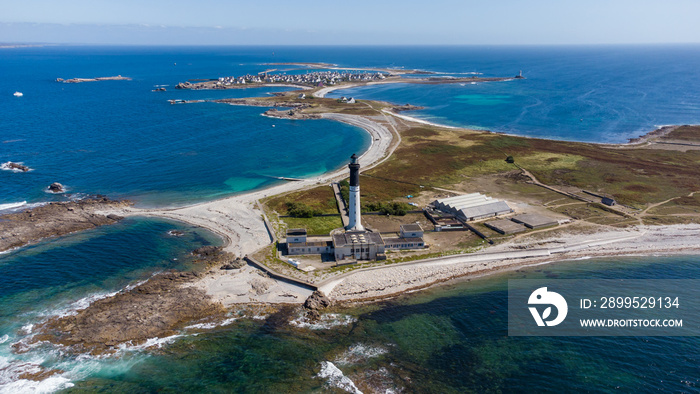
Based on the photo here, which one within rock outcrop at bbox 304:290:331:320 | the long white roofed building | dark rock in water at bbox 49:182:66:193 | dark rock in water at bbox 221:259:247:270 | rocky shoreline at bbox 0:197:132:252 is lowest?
rock outcrop at bbox 304:290:331:320

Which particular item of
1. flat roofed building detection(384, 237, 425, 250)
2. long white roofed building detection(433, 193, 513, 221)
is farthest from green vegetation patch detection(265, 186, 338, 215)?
long white roofed building detection(433, 193, 513, 221)

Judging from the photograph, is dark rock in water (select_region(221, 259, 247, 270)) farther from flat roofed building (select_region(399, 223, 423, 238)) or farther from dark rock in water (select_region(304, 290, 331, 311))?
flat roofed building (select_region(399, 223, 423, 238))

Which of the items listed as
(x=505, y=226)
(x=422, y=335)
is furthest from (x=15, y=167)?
(x=505, y=226)

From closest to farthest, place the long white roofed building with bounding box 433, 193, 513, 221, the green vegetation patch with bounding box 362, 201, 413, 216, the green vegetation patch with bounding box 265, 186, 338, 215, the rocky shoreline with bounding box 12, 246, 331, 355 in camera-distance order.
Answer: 1. the rocky shoreline with bounding box 12, 246, 331, 355
2. the long white roofed building with bounding box 433, 193, 513, 221
3. the green vegetation patch with bounding box 362, 201, 413, 216
4. the green vegetation patch with bounding box 265, 186, 338, 215

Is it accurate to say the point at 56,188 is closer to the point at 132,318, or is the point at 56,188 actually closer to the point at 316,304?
the point at 132,318

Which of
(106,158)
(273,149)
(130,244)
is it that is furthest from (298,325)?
(106,158)

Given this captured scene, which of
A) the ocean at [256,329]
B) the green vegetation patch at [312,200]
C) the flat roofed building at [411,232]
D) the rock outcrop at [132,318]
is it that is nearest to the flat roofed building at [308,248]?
the flat roofed building at [411,232]
